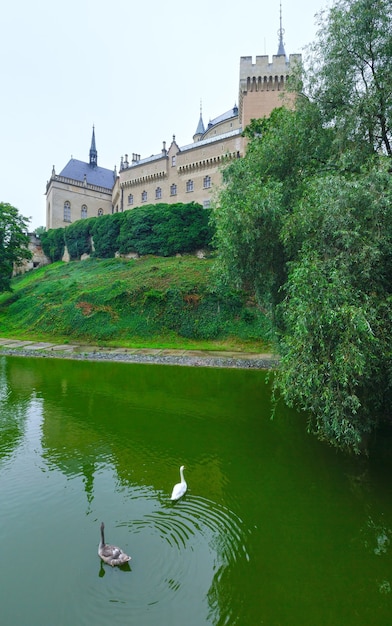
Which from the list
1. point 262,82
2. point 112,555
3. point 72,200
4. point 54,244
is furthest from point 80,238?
Result: point 112,555

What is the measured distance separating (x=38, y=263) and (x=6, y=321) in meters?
22.2

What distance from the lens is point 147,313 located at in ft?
92.6

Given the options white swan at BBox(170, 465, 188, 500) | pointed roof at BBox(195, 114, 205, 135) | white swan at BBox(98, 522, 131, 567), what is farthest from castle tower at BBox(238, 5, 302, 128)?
white swan at BBox(98, 522, 131, 567)

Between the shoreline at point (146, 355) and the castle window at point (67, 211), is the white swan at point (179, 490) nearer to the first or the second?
the shoreline at point (146, 355)

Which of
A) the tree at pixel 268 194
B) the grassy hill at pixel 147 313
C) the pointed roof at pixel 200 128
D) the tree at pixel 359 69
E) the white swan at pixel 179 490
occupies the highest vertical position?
the pointed roof at pixel 200 128

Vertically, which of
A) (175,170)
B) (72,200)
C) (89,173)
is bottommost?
(72,200)

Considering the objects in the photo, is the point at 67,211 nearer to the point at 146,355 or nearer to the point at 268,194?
the point at 146,355

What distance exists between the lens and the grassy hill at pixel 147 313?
2605 centimetres

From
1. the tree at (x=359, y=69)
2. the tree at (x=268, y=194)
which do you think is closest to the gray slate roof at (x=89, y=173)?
the tree at (x=268, y=194)

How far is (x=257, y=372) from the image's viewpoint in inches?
760

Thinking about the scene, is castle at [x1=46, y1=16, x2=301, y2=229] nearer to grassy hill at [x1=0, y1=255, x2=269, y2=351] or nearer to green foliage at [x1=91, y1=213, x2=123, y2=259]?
green foliage at [x1=91, y1=213, x2=123, y2=259]

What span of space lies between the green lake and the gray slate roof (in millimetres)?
56224

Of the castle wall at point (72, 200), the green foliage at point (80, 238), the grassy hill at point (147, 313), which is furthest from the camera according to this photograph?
the castle wall at point (72, 200)

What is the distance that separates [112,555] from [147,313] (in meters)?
23.5
